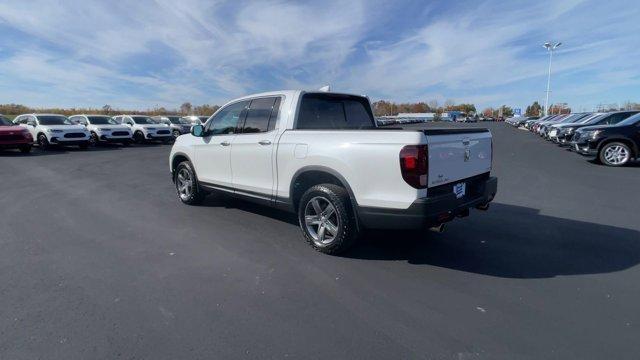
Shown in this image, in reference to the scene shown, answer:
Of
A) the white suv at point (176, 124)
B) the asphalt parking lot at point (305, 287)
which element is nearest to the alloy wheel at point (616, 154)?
the asphalt parking lot at point (305, 287)

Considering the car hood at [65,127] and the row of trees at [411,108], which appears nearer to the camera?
the car hood at [65,127]

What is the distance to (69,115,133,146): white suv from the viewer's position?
20984 mm

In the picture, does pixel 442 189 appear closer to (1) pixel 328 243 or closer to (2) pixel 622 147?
(1) pixel 328 243

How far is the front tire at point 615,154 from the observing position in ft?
37.4

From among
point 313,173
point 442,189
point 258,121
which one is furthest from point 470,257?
point 258,121

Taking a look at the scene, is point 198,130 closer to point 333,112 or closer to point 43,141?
point 333,112

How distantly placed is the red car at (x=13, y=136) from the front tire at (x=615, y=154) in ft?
72.1

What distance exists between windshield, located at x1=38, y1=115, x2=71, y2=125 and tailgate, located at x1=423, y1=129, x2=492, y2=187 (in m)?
20.5

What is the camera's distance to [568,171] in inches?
421

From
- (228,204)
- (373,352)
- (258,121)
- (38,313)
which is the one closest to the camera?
(373,352)

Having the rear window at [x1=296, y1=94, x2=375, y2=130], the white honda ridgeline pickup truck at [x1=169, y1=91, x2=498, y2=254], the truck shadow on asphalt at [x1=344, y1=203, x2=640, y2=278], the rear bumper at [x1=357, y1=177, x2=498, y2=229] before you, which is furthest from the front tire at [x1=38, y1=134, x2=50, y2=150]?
the rear bumper at [x1=357, y1=177, x2=498, y2=229]

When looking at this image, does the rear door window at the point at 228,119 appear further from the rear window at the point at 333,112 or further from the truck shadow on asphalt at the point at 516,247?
the truck shadow on asphalt at the point at 516,247

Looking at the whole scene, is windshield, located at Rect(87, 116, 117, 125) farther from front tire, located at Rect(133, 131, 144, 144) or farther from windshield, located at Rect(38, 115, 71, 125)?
windshield, located at Rect(38, 115, 71, 125)

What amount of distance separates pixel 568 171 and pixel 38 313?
1214 centimetres
